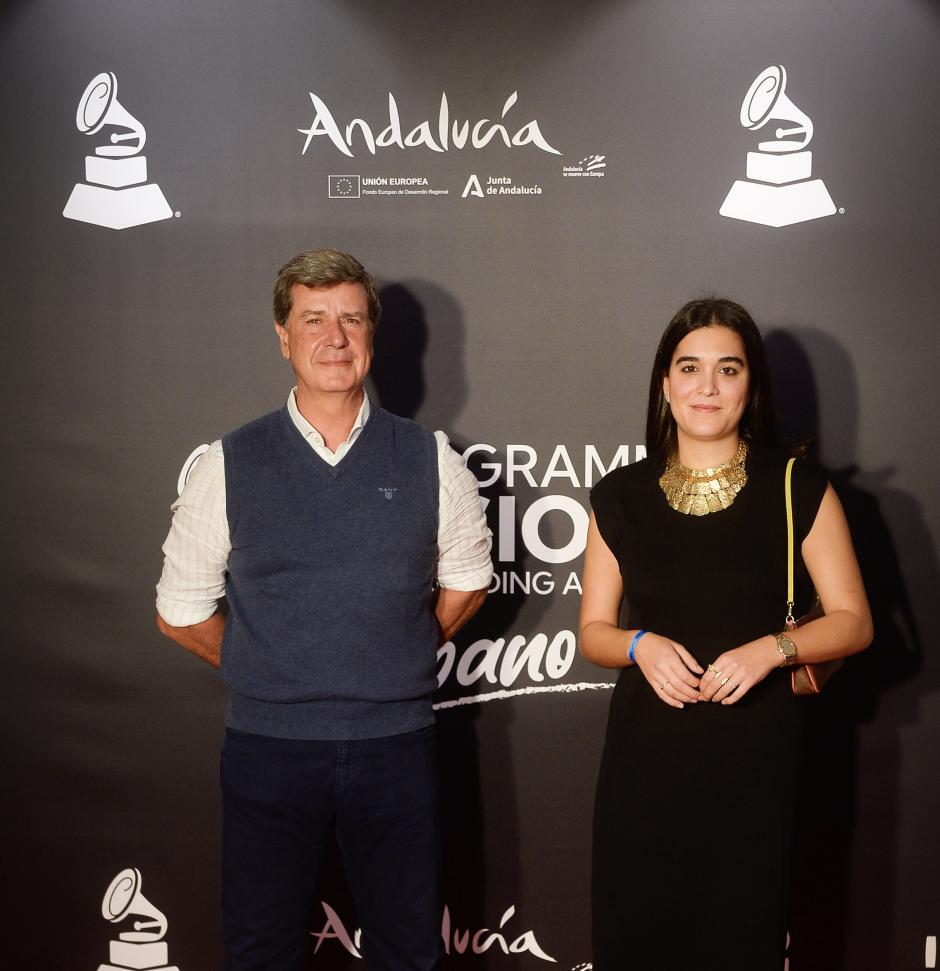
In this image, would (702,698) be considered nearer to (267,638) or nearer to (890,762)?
(267,638)

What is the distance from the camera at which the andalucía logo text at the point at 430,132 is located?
8.37 feet

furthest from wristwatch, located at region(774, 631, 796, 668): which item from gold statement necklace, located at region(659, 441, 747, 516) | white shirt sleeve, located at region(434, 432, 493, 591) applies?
white shirt sleeve, located at region(434, 432, 493, 591)

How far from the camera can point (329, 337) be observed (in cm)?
200

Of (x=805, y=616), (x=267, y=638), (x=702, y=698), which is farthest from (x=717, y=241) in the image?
(x=267, y=638)

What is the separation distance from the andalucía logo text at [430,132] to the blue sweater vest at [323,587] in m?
0.93

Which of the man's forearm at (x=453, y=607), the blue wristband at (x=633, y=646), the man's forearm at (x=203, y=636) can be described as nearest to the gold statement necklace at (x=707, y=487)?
the blue wristband at (x=633, y=646)

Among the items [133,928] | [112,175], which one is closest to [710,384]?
[112,175]

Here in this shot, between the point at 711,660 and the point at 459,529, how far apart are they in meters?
0.56

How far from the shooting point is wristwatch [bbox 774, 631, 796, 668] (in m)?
1.77

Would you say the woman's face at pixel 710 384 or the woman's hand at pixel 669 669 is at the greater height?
the woman's face at pixel 710 384

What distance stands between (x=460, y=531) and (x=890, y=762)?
136cm

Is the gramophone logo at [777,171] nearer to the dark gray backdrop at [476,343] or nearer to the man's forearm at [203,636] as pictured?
the dark gray backdrop at [476,343]

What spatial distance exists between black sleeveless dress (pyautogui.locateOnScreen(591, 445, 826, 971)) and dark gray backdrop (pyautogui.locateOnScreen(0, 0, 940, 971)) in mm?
741

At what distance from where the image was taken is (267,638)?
1936 mm
